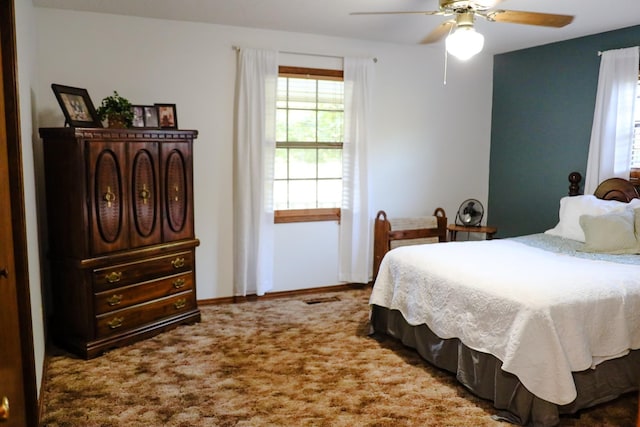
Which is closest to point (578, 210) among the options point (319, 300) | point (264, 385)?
point (319, 300)

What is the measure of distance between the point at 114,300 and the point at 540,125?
13.7ft

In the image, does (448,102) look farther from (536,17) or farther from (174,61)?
(174,61)

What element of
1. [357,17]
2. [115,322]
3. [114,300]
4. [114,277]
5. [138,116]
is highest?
[357,17]

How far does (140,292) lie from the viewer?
12.1ft

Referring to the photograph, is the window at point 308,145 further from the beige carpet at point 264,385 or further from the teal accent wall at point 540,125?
the teal accent wall at point 540,125

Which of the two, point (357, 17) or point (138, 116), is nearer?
point (138, 116)

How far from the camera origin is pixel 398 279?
141 inches

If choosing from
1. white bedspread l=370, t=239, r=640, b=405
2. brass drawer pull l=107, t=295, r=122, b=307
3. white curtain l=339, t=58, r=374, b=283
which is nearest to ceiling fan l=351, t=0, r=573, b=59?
white bedspread l=370, t=239, r=640, b=405

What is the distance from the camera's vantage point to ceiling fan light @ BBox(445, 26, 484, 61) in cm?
289

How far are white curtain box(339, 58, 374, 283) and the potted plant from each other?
2.03 metres

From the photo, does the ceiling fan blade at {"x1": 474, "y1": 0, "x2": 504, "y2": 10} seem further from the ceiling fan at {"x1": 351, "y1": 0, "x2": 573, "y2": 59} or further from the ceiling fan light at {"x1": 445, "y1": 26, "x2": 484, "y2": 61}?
the ceiling fan light at {"x1": 445, "y1": 26, "x2": 484, "y2": 61}

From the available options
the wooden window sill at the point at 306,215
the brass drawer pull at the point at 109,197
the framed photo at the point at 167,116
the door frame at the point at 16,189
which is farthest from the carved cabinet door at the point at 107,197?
the wooden window sill at the point at 306,215

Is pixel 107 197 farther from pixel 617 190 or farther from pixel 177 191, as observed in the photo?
pixel 617 190

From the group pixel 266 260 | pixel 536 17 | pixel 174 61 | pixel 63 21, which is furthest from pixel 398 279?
pixel 63 21
